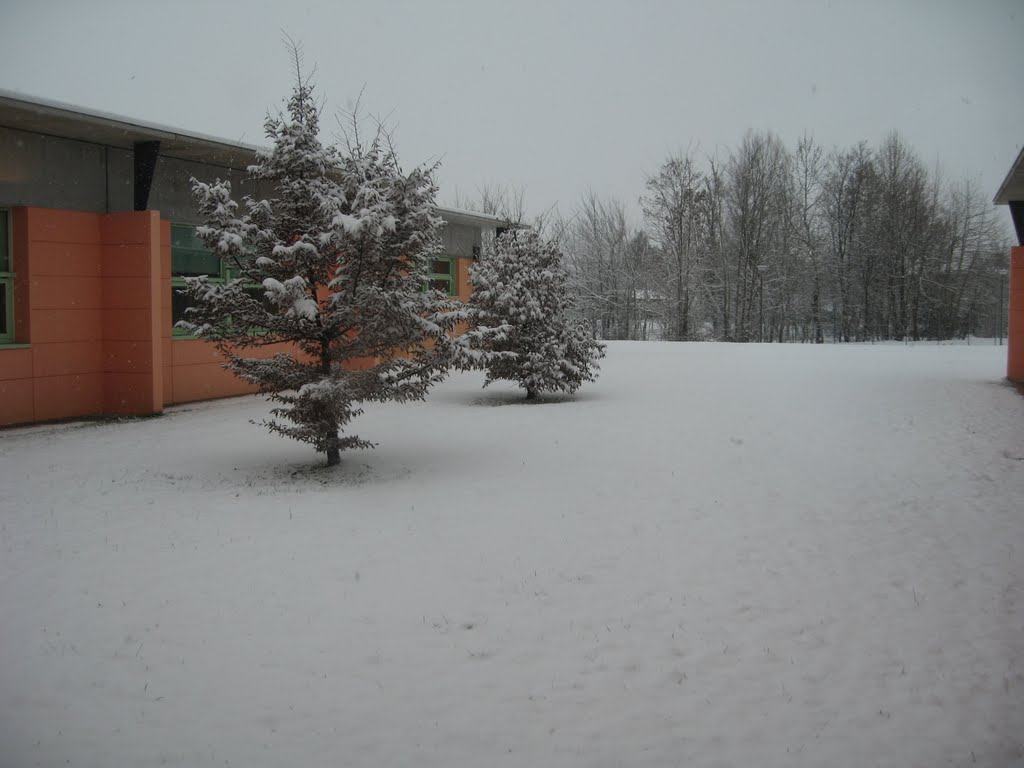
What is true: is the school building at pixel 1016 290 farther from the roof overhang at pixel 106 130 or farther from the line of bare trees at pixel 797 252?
the line of bare trees at pixel 797 252

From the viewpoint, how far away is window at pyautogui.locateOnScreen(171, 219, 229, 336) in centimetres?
1497

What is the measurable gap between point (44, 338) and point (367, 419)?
5174 mm

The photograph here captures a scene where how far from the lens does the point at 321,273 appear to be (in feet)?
30.2

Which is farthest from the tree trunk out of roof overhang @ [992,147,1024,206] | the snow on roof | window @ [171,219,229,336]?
roof overhang @ [992,147,1024,206]

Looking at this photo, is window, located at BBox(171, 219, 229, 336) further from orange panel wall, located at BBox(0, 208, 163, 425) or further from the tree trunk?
the tree trunk

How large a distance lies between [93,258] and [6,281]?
137 cm

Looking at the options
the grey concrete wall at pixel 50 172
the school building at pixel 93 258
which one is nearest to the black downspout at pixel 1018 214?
the school building at pixel 93 258

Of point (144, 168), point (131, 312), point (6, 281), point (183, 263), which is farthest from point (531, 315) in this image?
point (6, 281)

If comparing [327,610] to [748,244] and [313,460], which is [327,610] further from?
[748,244]

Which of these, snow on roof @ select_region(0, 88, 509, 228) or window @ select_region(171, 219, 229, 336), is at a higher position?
snow on roof @ select_region(0, 88, 509, 228)

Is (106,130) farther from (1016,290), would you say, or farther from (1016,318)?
(1016,318)

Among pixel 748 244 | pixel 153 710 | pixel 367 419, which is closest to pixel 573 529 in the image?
pixel 153 710

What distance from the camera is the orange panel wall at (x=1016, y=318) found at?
17.7 meters

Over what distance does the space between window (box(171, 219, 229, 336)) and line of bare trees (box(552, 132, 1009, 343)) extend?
30.5 metres
